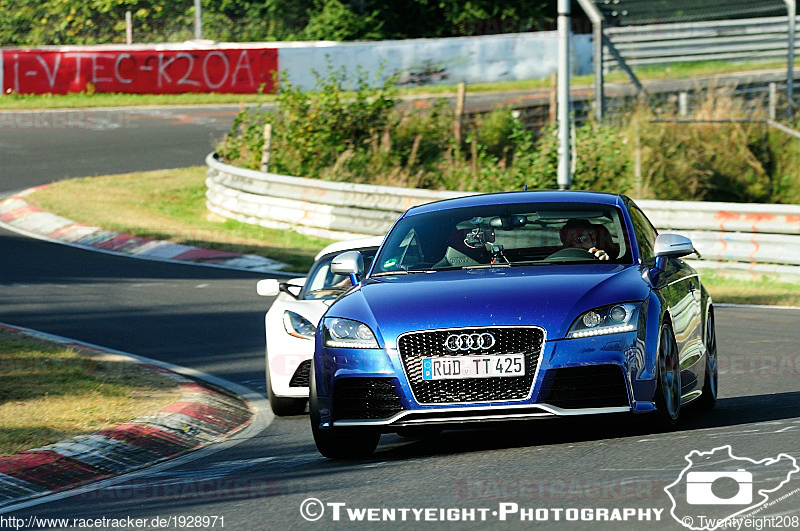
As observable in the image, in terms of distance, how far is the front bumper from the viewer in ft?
23.6

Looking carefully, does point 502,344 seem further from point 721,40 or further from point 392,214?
point 721,40

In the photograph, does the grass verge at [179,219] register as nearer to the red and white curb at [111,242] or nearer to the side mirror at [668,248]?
the red and white curb at [111,242]

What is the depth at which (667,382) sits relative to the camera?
25.2 ft

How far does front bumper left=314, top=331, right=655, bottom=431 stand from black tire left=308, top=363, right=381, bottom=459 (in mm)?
145

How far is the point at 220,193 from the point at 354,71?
2005 cm

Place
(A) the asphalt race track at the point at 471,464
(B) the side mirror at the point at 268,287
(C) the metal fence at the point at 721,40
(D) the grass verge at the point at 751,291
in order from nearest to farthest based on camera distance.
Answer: (A) the asphalt race track at the point at 471,464
(B) the side mirror at the point at 268,287
(D) the grass verge at the point at 751,291
(C) the metal fence at the point at 721,40

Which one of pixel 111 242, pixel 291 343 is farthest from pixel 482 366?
pixel 111 242

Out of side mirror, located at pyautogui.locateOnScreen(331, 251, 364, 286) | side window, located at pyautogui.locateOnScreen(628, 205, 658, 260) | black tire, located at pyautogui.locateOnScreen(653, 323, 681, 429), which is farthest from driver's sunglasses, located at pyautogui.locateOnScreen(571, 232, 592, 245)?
side mirror, located at pyautogui.locateOnScreen(331, 251, 364, 286)

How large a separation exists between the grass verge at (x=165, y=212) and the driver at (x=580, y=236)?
11.1 m

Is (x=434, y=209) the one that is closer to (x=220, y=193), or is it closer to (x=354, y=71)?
(x=220, y=193)

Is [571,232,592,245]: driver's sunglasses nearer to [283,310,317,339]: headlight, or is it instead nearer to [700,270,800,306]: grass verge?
[283,310,317,339]: headlight

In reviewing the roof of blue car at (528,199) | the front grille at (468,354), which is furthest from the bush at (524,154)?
the front grille at (468,354)

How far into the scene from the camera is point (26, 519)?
6.67 m

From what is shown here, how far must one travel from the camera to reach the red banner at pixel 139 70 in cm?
4194
